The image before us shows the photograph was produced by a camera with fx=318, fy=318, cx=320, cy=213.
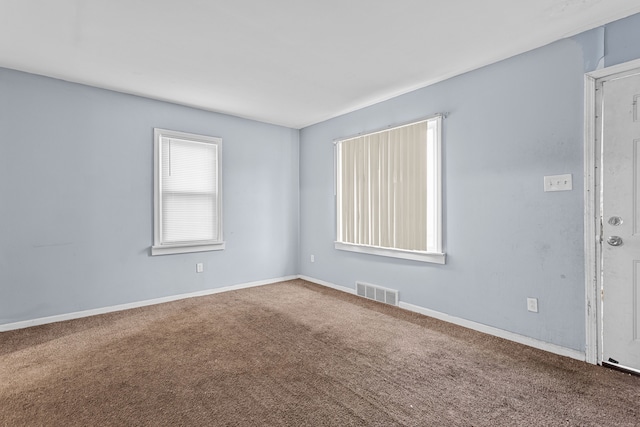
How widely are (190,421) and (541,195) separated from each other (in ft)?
9.95

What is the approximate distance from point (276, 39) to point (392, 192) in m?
2.15

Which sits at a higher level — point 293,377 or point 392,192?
point 392,192

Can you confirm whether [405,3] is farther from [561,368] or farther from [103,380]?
[103,380]

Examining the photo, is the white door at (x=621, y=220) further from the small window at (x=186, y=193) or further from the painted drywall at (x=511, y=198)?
the small window at (x=186, y=193)

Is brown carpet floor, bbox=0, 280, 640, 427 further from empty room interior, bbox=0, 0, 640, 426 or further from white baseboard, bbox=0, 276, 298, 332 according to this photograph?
white baseboard, bbox=0, 276, 298, 332

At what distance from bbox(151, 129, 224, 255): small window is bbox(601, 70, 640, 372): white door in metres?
4.16

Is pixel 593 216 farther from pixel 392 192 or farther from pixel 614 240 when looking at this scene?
pixel 392 192

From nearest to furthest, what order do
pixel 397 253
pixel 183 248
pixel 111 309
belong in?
pixel 111 309 → pixel 397 253 → pixel 183 248

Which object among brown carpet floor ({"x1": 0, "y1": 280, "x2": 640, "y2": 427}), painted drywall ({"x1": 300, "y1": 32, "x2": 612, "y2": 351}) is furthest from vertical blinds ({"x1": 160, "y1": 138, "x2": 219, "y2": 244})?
painted drywall ({"x1": 300, "y1": 32, "x2": 612, "y2": 351})

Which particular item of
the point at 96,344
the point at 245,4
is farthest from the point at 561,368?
the point at 96,344

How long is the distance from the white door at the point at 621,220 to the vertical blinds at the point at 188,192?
13.8 ft

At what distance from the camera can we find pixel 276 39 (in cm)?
260

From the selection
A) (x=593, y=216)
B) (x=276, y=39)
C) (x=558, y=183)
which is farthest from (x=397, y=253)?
(x=276, y=39)

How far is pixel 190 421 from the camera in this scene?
1.76 meters
